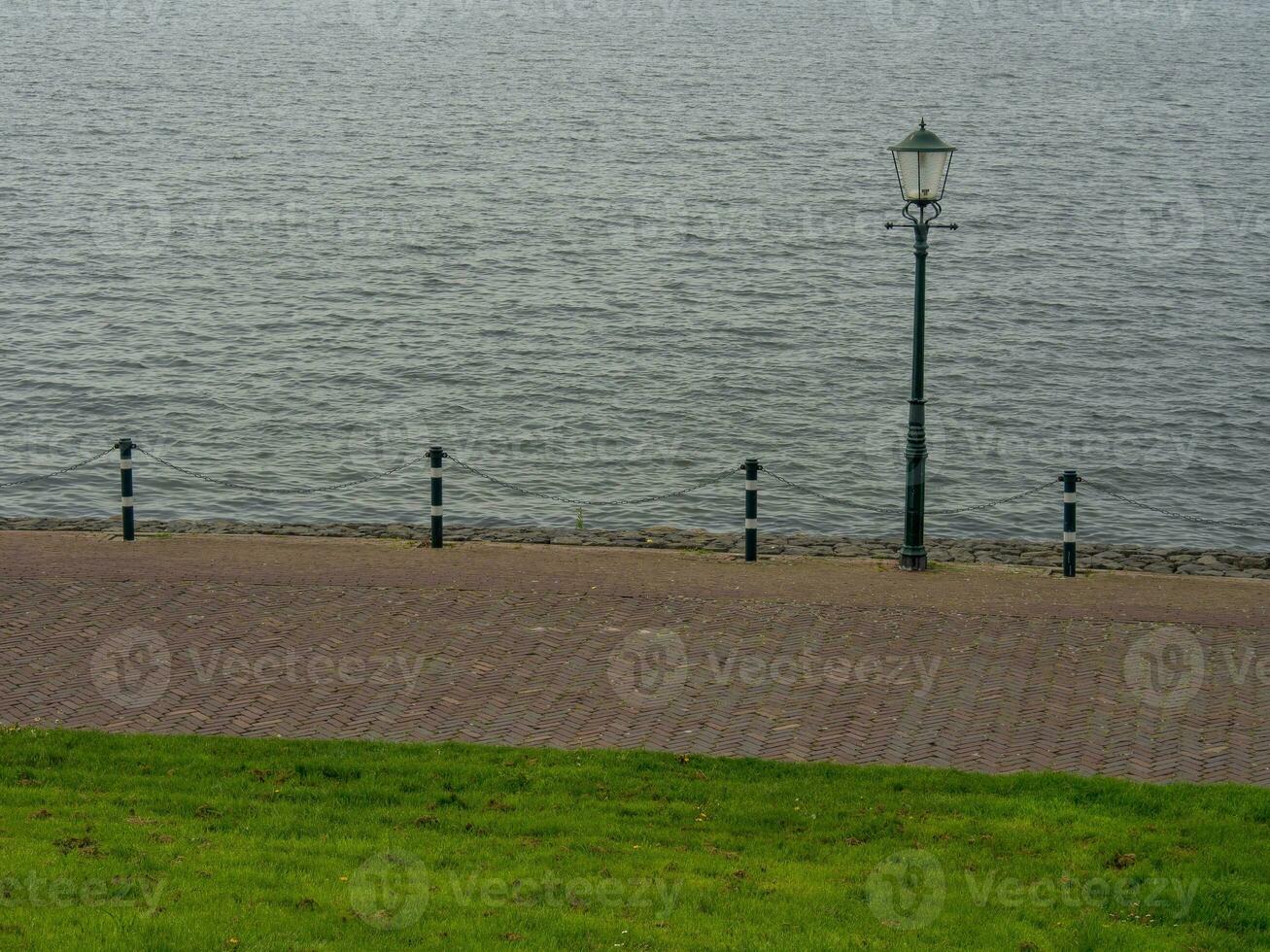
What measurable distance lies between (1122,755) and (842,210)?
127 ft

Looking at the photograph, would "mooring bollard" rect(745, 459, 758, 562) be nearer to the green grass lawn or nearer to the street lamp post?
the street lamp post

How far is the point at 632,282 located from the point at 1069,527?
2474 centimetres

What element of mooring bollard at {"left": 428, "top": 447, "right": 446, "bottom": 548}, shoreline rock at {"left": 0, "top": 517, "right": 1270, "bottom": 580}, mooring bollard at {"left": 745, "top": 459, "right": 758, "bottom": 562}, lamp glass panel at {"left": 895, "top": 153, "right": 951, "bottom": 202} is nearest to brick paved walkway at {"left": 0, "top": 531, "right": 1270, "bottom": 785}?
mooring bollard at {"left": 745, "top": 459, "right": 758, "bottom": 562}

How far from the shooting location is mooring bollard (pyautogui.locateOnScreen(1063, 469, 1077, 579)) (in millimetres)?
16047

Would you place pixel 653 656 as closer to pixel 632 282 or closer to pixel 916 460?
pixel 916 460

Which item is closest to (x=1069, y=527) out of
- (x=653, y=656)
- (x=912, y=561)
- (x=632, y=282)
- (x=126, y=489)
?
(x=912, y=561)

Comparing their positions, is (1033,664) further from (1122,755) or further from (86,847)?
(86,847)

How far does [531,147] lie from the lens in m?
58.2

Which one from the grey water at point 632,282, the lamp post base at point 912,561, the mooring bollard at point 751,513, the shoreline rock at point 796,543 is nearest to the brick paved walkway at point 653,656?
the lamp post base at point 912,561

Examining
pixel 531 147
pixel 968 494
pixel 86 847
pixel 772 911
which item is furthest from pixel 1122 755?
pixel 531 147

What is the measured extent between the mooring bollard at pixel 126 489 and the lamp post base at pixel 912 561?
322 inches

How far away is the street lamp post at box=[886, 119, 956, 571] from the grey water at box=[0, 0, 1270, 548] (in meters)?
5.92

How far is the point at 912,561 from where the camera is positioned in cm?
1661

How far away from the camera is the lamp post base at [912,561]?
16.6m
